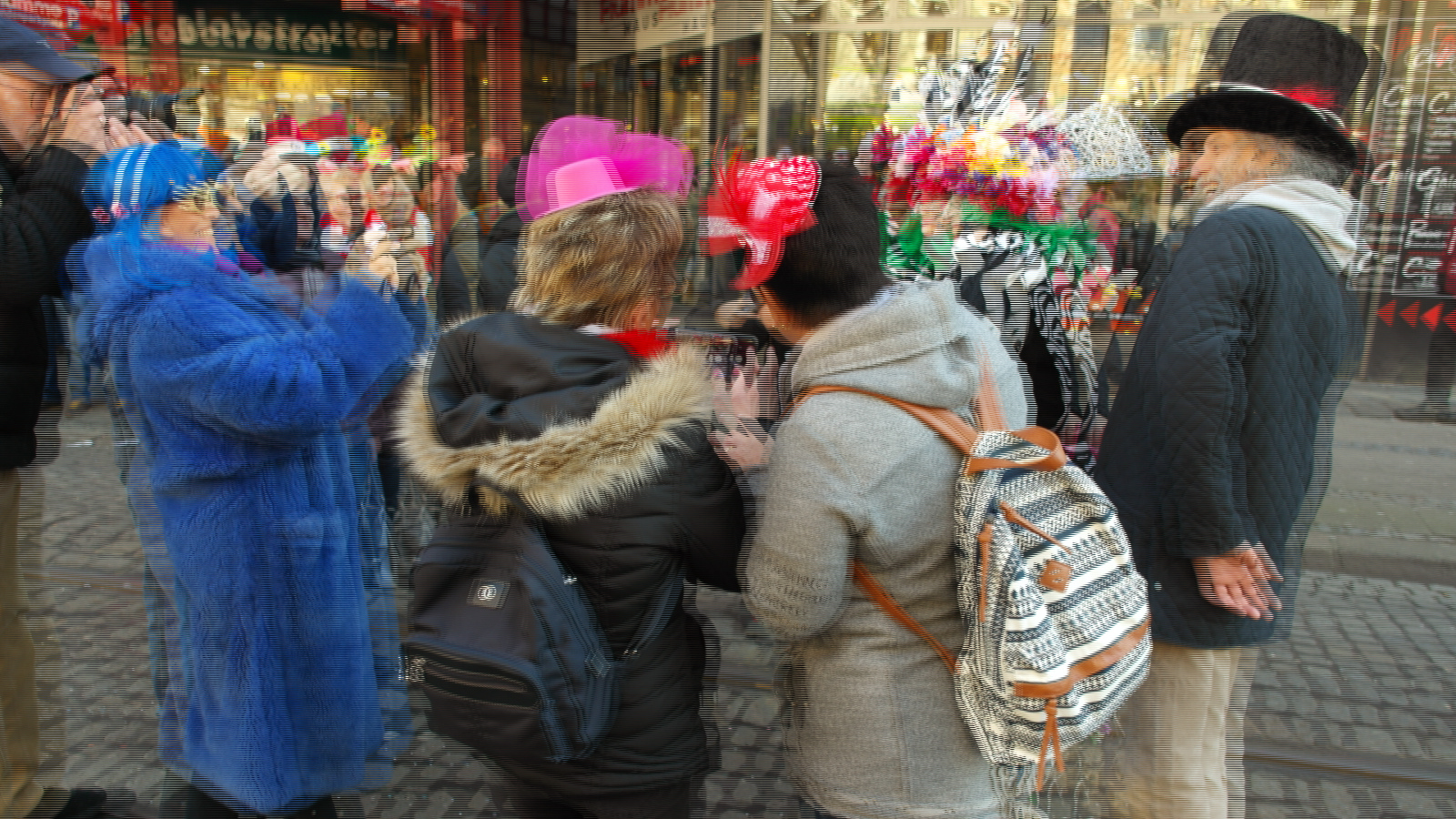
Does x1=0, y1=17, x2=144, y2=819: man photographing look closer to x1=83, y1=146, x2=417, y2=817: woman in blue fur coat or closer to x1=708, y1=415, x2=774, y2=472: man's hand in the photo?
x1=83, y1=146, x2=417, y2=817: woman in blue fur coat

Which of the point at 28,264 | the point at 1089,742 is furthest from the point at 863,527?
the point at 28,264

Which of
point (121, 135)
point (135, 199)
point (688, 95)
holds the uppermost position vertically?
point (688, 95)

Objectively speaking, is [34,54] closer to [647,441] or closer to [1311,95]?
[647,441]

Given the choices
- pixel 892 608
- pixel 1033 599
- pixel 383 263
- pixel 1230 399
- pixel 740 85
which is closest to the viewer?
pixel 1033 599

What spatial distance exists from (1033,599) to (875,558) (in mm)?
246

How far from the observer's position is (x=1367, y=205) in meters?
7.61

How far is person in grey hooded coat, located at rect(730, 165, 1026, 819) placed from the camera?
143cm

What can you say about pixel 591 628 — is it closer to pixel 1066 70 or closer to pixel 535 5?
pixel 1066 70

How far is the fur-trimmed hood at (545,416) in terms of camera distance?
143 centimetres

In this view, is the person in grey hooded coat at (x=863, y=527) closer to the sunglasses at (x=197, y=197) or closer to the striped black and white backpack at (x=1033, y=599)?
the striped black and white backpack at (x=1033, y=599)

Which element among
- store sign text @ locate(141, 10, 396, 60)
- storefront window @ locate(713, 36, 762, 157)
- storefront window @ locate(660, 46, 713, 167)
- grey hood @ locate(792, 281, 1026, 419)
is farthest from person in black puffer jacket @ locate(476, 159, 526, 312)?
store sign text @ locate(141, 10, 396, 60)

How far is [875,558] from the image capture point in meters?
1.46

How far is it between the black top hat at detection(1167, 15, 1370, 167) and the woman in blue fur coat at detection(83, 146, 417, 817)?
1934mm

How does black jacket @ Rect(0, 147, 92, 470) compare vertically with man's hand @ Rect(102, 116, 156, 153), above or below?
below
